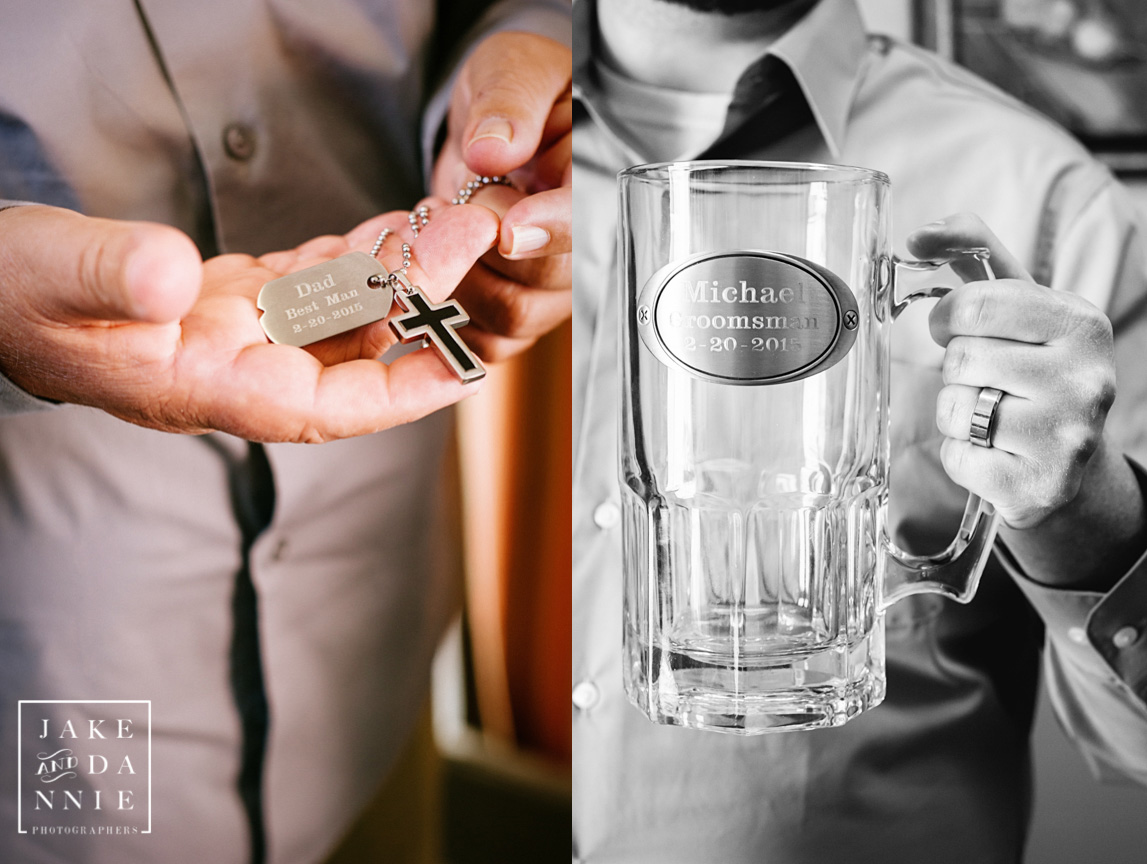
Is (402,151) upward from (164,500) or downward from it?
upward

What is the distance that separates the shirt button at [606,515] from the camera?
81cm

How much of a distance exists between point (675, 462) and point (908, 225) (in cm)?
33

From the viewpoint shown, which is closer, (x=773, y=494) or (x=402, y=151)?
(x=773, y=494)

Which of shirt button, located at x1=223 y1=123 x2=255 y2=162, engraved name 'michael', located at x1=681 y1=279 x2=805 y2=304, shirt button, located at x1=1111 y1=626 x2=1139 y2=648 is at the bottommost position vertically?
shirt button, located at x1=1111 y1=626 x2=1139 y2=648

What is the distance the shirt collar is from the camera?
31.4 inches

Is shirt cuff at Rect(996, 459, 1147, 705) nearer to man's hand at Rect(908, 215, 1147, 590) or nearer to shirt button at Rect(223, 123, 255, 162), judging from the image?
man's hand at Rect(908, 215, 1147, 590)

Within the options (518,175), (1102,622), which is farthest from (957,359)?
(518,175)

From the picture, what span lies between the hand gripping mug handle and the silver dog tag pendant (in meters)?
0.42

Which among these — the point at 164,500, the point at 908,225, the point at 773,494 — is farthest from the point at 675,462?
the point at 164,500

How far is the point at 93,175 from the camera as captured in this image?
2.48 ft

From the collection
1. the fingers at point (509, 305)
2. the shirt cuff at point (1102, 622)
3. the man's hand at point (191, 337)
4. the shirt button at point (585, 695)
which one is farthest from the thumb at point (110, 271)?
the shirt cuff at point (1102, 622)

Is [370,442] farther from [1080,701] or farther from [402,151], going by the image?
[1080,701]

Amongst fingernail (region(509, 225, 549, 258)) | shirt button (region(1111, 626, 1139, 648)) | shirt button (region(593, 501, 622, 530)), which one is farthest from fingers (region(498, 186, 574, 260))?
shirt button (region(1111, 626, 1139, 648))

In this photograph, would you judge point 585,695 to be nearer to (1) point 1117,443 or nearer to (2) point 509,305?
(2) point 509,305
